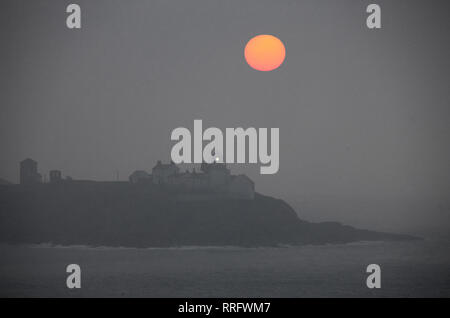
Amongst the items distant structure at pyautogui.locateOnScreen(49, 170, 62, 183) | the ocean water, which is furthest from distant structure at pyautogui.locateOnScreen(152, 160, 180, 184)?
the ocean water

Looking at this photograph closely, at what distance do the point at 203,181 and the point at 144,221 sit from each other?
52.9 feet

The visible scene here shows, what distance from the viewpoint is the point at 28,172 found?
116m

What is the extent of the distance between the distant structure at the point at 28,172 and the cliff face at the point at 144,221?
3913 millimetres

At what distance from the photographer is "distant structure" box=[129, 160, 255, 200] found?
112062 millimetres

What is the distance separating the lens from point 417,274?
8375 cm

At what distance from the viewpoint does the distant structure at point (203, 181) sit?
112 meters

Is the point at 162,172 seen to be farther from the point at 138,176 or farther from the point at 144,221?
the point at 144,221

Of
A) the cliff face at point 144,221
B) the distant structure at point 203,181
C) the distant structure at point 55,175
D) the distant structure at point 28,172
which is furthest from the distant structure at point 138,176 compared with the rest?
the distant structure at point 28,172

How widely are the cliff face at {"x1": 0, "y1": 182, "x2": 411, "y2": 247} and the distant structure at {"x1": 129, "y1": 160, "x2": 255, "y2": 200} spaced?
277cm

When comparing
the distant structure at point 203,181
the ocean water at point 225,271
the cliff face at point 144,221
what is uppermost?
the distant structure at point 203,181

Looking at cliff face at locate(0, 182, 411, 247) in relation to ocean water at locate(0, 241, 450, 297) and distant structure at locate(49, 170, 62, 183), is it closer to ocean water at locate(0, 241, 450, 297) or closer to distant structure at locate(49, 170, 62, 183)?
ocean water at locate(0, 241, 450, 297)

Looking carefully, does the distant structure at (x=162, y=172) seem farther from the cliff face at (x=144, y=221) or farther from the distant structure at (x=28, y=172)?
the distant structure at (x=28, y=172)
